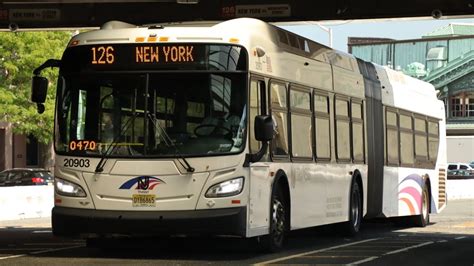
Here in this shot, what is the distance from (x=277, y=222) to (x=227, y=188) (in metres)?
1.71

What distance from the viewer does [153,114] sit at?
13.3 m

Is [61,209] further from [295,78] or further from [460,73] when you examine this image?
[460,73]

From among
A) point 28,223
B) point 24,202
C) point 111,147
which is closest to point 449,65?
point 24,202

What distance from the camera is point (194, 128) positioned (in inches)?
519

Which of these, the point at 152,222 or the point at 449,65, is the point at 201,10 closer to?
the point at 152,222

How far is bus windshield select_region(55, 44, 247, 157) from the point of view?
13.2m

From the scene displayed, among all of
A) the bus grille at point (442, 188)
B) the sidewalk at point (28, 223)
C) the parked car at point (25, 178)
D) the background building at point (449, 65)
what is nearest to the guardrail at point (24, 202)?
the sidewalk at point (28, 223)

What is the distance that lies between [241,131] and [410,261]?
2.91 metres

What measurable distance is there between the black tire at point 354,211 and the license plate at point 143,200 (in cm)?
637

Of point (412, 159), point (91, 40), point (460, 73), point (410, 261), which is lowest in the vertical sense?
point (410, 261)

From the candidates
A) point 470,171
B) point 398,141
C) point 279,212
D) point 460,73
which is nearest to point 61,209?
point 279,212

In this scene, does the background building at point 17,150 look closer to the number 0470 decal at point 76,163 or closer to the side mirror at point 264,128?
the number 0470 decal at point 76,163

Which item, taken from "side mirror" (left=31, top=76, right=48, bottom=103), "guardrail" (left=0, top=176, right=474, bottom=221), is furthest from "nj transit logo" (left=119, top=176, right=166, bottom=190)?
"guardrail" (left=0, top=176, right=474, bottom=221)

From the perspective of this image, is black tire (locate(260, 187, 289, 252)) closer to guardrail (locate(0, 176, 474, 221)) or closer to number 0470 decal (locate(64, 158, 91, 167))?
number 0470 decal (locate(64, 158, 91, 167))
